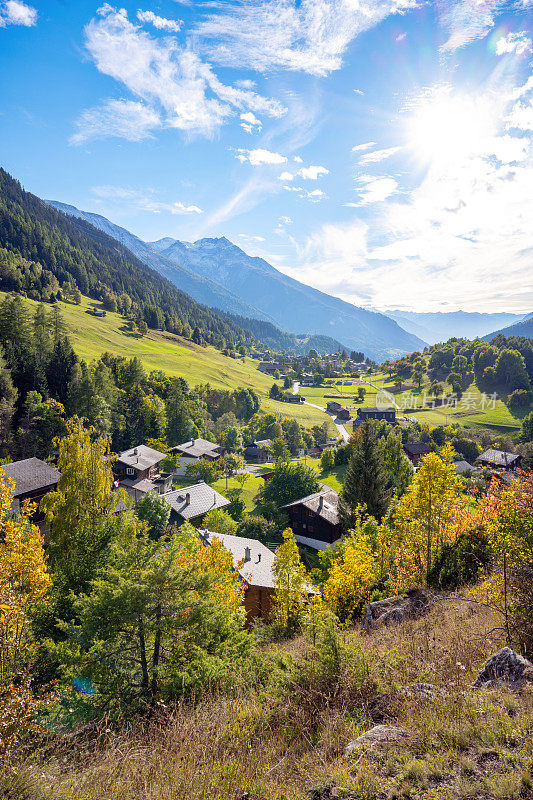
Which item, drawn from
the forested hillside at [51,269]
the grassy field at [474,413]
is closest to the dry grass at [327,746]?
the grassy field at [474,413]

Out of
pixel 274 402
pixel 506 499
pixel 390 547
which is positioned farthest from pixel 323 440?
pixel 506 499

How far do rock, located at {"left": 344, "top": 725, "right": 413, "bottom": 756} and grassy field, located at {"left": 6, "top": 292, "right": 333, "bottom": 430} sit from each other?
95.0 metres

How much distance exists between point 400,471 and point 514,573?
4935cm

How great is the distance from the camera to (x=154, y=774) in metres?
5.60

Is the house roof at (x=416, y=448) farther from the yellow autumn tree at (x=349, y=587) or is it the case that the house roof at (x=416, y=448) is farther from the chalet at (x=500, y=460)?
the yellow autumn tree at (x=349, y=587)

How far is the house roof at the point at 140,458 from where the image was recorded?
187 feet

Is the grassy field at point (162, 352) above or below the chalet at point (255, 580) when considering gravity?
above

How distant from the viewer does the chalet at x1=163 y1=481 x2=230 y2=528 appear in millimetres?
44062

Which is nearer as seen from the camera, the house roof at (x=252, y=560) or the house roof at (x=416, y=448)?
the house roof at (x=252, y=560)

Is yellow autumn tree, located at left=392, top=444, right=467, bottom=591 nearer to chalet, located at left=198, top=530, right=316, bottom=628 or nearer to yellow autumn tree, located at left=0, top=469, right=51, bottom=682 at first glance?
chalet, located at left=198, top=530, right=316, bottom=628

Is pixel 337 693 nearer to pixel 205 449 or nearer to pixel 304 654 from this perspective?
pixel 304 654

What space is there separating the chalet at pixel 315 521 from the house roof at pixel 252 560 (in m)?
14.1

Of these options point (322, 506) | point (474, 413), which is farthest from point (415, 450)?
point (322, 506)

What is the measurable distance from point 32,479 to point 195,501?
18763mm
